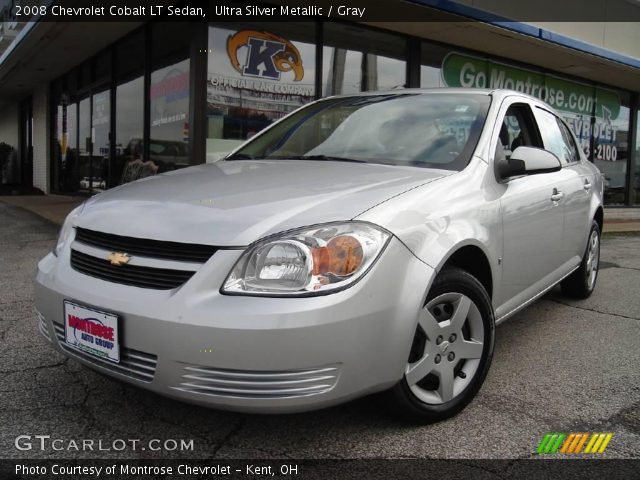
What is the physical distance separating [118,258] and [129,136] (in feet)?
30.1

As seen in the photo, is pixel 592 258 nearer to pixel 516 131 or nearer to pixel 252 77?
pixel 516 131

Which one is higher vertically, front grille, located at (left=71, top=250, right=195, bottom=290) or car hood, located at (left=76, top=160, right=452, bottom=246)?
car hood, located at (left=76, top=160, right=452, bottom=246)

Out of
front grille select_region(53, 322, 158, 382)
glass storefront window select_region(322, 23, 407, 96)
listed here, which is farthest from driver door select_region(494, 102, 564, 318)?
glass storefront window select_region(322, 23, 407, 96)

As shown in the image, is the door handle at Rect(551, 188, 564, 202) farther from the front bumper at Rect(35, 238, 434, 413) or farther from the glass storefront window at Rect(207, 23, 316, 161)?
the glass storefront window at Rect(207, 23, 316, 161)

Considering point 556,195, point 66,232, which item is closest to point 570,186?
point 556,195

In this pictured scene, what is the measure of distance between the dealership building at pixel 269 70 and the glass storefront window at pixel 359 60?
21 millimetres

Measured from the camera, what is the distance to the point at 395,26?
Result: 9102mm

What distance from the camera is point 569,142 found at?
4.45 m

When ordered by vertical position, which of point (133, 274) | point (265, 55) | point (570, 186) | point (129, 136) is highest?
point (265, 55)

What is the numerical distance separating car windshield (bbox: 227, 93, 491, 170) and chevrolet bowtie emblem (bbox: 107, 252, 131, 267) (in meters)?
1.29

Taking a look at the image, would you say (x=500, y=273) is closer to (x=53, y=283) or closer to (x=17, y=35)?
(x=53, y=283)

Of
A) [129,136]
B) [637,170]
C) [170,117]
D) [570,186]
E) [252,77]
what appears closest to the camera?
[570,186]

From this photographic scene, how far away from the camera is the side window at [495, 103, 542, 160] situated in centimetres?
309

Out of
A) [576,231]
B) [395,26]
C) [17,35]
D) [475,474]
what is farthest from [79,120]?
[475,474]
